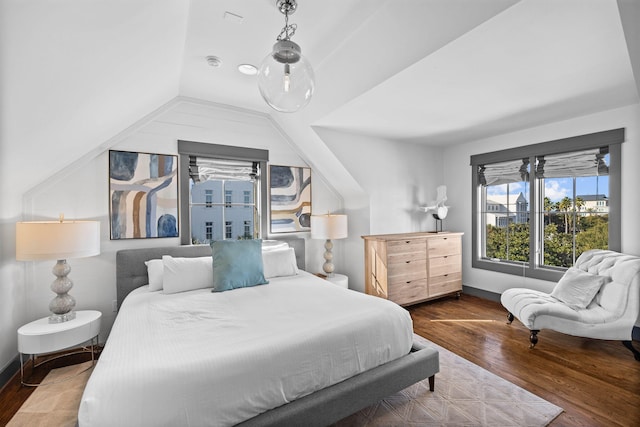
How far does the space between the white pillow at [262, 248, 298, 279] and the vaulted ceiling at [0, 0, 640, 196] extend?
5.25 ft

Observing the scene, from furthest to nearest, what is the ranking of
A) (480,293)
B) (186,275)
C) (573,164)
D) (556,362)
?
1. (480,293)
2. (573,164)
3. (186,275)
4. (556,362)

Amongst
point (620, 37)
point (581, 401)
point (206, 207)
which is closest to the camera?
point (620, 37)

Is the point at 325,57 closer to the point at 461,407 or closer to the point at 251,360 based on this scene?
the point at 251,360

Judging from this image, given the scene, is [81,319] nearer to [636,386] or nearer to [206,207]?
[206,207]

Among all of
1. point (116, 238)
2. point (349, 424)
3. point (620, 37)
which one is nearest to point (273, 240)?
point (116, 238)

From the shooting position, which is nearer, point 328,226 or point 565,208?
point 565,208

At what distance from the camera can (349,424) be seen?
1.75m

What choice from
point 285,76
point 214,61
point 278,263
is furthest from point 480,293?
point 214,61

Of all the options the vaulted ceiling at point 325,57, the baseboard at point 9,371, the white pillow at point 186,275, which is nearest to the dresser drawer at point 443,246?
the vaulted ceiling at point 325,57

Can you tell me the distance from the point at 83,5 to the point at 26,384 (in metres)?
2.65

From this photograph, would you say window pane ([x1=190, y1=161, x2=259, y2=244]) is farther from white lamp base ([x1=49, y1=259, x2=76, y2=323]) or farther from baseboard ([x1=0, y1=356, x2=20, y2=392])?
baseboard ([x1=0, y1=356, x2=20, y2=392])

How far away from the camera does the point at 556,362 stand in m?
2.42

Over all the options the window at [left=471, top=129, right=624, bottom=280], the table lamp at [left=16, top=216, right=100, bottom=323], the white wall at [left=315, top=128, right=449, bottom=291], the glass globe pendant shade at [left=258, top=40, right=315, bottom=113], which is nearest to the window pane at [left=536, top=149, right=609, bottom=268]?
the window at [left=471, top=129, right=624, bottom=280]

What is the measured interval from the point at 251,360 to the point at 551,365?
8.42 feet
